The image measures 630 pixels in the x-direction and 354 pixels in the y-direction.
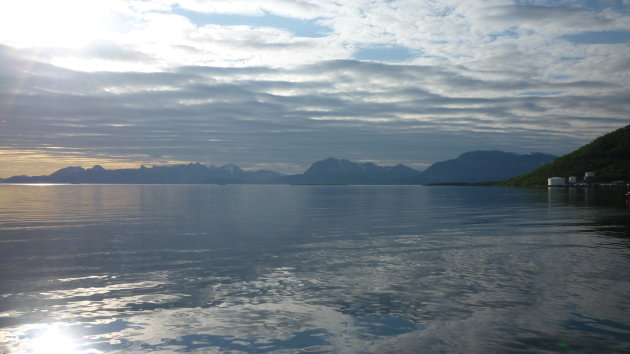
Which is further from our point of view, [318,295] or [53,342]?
[318,295]

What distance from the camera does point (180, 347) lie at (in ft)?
55.1

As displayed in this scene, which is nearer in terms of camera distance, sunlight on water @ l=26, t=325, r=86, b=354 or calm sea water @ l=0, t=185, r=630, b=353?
sunlight on water @ l=26, t=325, r=86, b=354

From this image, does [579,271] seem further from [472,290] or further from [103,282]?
[103,282]

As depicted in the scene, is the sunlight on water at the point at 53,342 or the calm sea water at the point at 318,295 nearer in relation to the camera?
the sunlight on water at the point at 53,342

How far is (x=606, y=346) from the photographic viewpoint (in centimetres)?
1627

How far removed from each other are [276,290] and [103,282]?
10.2 m

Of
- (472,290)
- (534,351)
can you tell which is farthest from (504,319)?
(472,290)

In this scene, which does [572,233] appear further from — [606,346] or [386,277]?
[606,346]

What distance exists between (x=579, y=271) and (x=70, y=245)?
40027 mm

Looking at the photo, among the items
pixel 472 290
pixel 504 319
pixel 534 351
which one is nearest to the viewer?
pixel 534 351

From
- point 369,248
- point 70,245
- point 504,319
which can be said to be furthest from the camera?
point 70,245

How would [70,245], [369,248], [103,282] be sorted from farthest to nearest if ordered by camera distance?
[70,245] → [369,248] → [103,282]

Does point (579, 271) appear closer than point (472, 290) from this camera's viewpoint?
No

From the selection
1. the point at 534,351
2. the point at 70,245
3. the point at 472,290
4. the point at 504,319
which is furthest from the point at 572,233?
the point at 70,245
